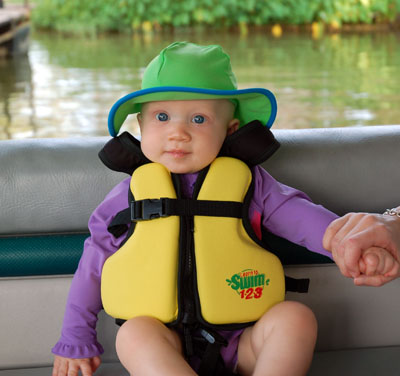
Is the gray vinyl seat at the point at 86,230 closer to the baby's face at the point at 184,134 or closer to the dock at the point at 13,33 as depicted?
the baby's face at the point at 184,134

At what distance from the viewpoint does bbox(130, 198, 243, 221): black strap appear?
4.72 ft

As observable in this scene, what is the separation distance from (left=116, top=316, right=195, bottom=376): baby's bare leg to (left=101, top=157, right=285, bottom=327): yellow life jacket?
0.04m

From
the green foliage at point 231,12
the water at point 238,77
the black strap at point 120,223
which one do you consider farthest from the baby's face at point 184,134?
the green foliage at point 231,12

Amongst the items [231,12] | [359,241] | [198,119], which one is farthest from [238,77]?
[359,241]

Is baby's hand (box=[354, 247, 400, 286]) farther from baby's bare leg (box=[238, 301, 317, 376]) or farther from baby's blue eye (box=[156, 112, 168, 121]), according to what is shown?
baby's blue eye (box=[156, 112, 168, 121])

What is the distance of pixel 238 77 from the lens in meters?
6.27

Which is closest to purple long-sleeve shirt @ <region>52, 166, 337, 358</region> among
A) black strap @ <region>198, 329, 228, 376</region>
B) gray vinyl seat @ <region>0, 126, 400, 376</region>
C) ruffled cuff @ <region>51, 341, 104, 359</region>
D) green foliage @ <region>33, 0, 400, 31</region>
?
ruffled cuff @ <region>51, 341, 104, 359</region>

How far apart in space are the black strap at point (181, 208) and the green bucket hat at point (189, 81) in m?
0.22

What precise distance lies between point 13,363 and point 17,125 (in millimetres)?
3256

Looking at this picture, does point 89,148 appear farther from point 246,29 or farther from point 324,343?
point 246,29

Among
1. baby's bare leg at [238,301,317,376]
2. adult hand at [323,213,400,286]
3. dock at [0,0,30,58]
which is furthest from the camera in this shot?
dock at [0,0,30,58]

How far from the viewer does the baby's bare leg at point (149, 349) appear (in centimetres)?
129

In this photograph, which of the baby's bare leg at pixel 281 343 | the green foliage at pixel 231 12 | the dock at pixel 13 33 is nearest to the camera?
the baby's bare leg at pixel 281 343

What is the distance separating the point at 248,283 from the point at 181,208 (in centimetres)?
22
